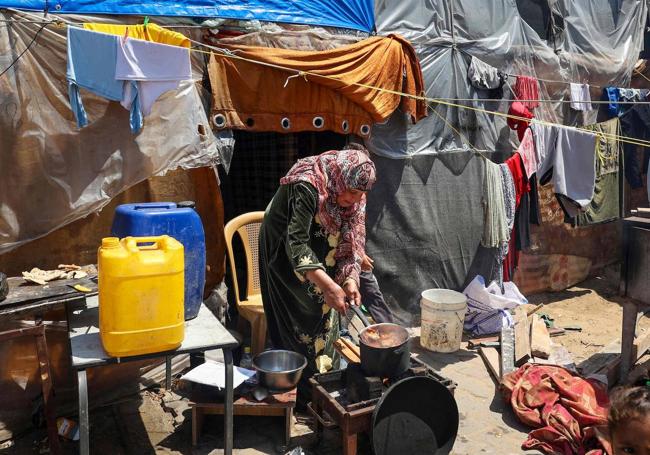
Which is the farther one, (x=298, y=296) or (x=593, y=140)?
(x=593, y=140)

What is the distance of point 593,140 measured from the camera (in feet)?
22.4

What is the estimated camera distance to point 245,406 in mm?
3395

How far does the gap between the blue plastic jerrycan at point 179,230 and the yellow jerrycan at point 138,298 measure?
0.47 m

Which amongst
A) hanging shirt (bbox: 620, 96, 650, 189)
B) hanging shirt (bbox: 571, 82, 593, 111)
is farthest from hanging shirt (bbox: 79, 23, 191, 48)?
hanging shirt (bbox: 620, 96, 650, 189)

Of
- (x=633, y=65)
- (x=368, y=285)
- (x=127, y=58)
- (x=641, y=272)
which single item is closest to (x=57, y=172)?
(x=127, y=58)

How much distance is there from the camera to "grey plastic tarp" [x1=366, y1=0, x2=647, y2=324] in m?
5.47

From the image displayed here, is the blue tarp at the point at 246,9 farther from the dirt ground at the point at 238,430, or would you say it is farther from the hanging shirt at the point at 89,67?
the dirt ground at the point at 238,430

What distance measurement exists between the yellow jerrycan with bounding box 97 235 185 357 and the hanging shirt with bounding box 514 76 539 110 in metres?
5.20

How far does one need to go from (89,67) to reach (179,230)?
54.7 inches

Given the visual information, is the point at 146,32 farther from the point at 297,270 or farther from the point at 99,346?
the point at 99,346

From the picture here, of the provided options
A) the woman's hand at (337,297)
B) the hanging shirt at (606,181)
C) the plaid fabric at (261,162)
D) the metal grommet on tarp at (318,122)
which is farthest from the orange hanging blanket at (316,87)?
the hanging shirt at (606,181)

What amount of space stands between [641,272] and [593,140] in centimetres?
290

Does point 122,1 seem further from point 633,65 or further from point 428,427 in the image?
point 633,65

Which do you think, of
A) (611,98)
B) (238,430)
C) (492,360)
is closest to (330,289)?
(238,430)
